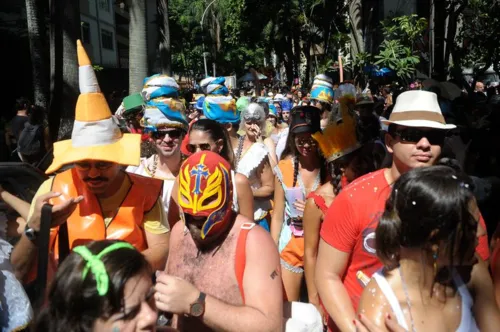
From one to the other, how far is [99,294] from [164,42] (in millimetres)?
13175

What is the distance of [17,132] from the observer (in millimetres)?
10570

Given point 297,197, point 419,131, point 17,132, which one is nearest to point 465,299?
point 419,131

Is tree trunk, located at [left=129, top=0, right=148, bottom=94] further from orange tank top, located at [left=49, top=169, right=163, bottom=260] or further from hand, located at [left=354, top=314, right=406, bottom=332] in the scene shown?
hand, located at [left=354, top=314, right=406, bottom=332]

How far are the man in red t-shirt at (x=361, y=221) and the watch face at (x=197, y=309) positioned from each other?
0.88 metres

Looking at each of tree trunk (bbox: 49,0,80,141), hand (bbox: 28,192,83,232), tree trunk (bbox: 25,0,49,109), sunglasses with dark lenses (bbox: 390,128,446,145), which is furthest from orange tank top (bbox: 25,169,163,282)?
tree trunk (bbox: 25,0,49,109)

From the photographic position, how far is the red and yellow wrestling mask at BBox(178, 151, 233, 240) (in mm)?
2449

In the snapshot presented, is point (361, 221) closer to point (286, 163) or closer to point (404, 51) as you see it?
point (286, 163)

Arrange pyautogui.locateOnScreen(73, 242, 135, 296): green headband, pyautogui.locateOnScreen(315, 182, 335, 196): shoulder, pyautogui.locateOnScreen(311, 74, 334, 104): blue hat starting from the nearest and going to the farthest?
pyautogui.locateOnScreen(73, 242, 135, 296): green headband
pyautogui.locateOnScreen(315, 182, 335, 196): shoulder
pyautogui.locateOnScreen(311, 74, 334, 104): blue hat

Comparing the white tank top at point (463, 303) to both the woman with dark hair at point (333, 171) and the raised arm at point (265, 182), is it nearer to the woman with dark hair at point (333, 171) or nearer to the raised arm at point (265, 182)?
the woman with dark hair at point (333, 171)

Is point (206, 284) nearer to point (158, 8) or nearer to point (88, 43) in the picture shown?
point (158, 8)

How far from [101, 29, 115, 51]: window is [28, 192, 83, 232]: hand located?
42.3m

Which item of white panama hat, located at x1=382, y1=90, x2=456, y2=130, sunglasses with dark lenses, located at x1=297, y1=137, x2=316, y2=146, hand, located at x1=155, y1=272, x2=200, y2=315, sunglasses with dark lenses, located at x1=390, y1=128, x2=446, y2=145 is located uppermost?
white panama hat, located at x1=382, y1=90, x2=456, y2=130

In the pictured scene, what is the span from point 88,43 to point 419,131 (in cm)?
3850

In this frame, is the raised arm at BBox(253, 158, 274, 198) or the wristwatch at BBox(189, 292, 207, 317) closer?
the wristwatch at BBox(189, 292, 207, 317)
